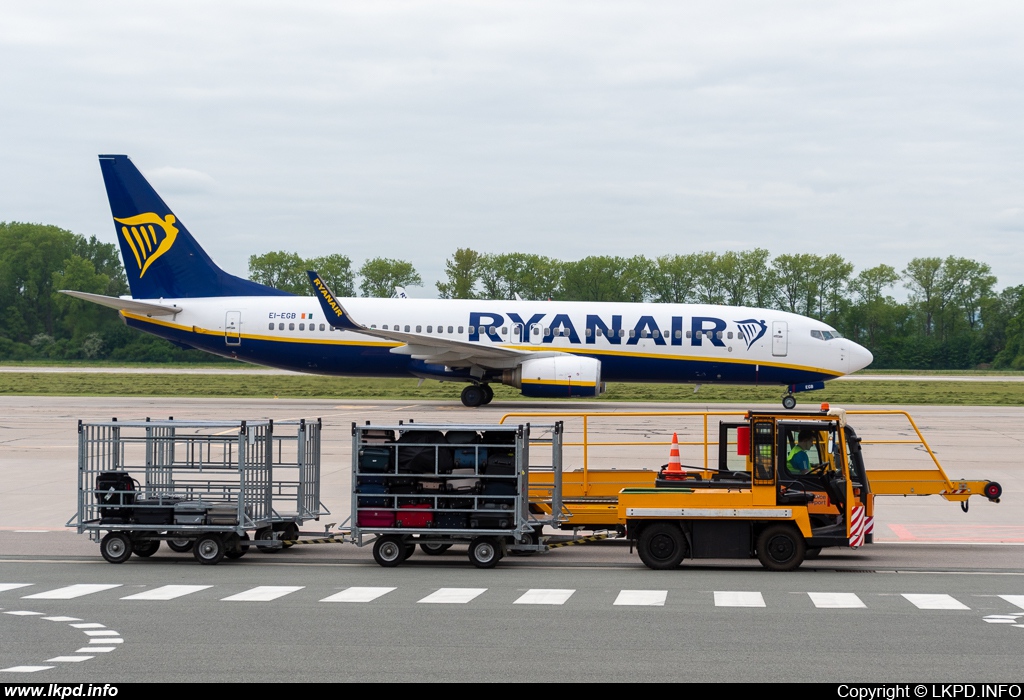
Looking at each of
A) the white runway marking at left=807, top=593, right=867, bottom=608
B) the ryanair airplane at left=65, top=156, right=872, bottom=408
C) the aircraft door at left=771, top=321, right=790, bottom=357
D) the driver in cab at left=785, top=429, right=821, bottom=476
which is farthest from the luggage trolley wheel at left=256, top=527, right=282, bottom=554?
the aircraft door at left=771, top=321, right=790, bottom=357

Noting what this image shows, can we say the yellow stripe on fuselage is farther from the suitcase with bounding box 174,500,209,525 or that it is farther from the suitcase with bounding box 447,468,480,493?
the suitcase with bounding box 174,500,209,525

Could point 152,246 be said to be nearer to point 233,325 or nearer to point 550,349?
point 233,325

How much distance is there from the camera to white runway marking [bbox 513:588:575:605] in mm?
10633

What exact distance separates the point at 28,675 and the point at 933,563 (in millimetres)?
10182

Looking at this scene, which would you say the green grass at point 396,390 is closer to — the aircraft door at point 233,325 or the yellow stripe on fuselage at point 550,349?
the yellow stripe on fuselage at point 550,349

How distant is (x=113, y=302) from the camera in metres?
41.6

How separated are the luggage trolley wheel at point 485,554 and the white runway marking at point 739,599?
9.33 feet

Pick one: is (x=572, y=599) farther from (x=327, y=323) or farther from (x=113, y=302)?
(x=113, y=302)

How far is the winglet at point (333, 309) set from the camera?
38.4m

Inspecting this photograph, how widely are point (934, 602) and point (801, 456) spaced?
3121mm

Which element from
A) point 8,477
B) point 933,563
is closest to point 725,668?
point 933,563

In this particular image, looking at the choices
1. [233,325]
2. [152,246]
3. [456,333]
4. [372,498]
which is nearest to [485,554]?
[372,498]

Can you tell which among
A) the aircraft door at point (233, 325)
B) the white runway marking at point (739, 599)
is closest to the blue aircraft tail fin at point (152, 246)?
the aircraft door at point (233, 325)

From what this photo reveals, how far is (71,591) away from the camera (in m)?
11.0
